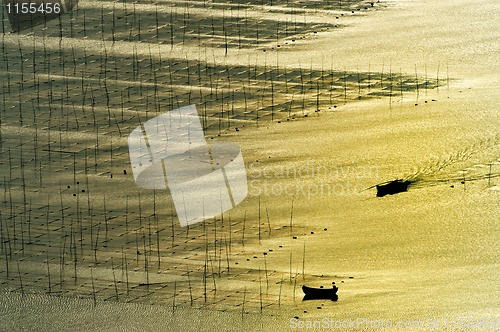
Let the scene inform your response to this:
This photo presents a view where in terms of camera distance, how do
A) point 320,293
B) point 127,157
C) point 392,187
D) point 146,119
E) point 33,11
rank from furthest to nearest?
point 33,11 < point 146,119 < point 127,157 < point 392,187 < point 320,293

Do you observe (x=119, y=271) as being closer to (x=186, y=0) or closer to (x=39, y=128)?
(x=39, y=128)

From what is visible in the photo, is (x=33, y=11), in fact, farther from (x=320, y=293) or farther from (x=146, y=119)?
(x=320, y=293)

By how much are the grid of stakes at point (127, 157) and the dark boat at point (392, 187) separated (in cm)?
54

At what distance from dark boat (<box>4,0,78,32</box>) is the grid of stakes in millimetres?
112

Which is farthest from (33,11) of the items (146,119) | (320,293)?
(320,293)

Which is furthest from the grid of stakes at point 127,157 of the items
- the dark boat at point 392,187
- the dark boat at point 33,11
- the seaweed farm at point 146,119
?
the dark boat at point 392,187

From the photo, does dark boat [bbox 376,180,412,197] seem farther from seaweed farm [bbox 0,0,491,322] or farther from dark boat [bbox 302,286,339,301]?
dark boat [bbox 302,286,339,301]

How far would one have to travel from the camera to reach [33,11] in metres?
7.29

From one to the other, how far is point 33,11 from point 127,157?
1.78m

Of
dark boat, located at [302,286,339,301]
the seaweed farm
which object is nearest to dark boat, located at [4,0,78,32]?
the seaweed farm

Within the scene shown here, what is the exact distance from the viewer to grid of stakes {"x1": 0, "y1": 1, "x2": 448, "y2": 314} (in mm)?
5309

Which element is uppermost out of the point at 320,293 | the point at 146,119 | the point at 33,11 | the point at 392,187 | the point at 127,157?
the point at 33,11

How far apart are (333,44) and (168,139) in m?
1.40

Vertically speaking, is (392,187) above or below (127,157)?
below
